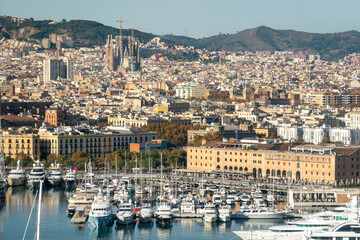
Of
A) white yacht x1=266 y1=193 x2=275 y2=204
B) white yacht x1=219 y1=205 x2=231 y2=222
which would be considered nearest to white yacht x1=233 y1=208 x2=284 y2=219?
white yacht x1=219 y1=205 x2=231 y2=222

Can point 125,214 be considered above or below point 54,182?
above

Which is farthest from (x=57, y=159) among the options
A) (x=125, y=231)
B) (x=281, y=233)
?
(x=281, y=233)

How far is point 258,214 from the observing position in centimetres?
3709

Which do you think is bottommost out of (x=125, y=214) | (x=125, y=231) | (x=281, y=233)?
(x=125, y=231)

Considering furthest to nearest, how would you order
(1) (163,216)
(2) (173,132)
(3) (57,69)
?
(3) (57,69) < (2) (173,132) < (1) (163,216)

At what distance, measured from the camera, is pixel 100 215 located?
3550 centimetres

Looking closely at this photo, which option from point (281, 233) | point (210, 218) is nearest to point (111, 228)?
point (210, 218)

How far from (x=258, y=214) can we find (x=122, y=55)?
151 m

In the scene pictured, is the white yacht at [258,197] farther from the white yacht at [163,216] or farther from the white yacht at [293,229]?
the white yacht at [293,229]

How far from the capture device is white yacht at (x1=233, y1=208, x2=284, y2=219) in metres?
36.9

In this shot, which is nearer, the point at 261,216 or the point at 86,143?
the point at 261,216

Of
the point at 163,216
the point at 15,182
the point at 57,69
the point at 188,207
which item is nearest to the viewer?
the point at 163,216

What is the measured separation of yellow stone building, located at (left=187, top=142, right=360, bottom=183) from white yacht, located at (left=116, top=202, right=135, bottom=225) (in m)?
10.4

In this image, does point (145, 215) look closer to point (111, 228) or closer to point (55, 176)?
point (111, 228)
